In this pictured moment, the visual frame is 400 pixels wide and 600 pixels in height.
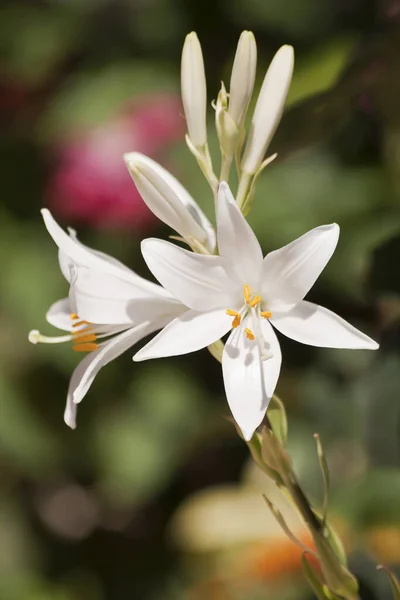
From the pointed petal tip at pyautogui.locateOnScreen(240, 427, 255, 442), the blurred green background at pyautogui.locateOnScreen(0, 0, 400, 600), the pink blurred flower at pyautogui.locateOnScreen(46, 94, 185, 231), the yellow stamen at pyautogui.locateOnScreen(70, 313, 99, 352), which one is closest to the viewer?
the pointed petal tip at pyautogui.locateOnScreen(240, 427, 255, 442)

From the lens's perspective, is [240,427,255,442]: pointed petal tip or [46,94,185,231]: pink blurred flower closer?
[240,427,255,442]: pointed petal tip

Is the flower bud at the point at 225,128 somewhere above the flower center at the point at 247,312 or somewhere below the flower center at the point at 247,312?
above

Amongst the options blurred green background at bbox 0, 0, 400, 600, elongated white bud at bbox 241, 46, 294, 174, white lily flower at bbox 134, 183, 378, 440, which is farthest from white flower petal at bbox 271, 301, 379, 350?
blurred green background at bbox 0, 0, 400, 600

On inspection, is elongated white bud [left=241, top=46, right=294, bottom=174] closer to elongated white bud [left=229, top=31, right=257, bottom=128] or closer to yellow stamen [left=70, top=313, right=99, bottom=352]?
elongated white bud [left=229, top=31, right=257, bottom=128]

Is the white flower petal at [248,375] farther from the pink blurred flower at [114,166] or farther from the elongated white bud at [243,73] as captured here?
the pink blurred flower at [114,166]

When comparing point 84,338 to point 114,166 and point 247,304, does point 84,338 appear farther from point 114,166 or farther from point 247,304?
point 114,166

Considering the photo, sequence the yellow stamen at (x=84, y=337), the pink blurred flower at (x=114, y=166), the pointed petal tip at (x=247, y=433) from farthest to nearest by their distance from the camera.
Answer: the pink blurred flower at (x=114, y=166)
the yellow stamen at (x=84, y=337)
the pointed petal tip at (x=247, y=433)

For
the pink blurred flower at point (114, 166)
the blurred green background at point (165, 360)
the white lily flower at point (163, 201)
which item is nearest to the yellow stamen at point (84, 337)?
the white lily flower at point (163, 201)
